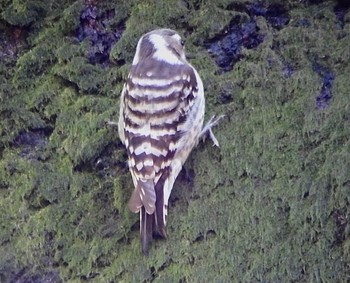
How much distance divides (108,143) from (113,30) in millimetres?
919

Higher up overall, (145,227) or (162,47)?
(162,47)

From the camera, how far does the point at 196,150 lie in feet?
18.1

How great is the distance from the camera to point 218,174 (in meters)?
5.38

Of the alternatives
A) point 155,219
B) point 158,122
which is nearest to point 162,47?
point 158,122

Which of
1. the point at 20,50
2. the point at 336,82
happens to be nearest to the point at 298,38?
the point at 336,82

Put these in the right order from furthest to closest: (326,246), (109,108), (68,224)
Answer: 1. (109,108)
2. (68,224)
3. (326,246)

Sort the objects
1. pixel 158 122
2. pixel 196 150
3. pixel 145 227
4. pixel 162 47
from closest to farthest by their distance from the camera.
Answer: pixel 145 227 < pixel 158 122 < pixel 196 150 < pixel 162 47

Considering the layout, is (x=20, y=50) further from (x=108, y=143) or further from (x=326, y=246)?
(x=326, y=246)

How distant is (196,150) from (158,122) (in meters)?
0.41

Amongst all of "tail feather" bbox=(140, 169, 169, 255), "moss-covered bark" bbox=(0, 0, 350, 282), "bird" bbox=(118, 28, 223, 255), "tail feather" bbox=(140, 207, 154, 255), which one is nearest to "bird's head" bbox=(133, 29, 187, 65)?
"bird" bbox=(118, 28, 223, 255)

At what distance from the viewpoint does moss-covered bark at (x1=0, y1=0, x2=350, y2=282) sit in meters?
5.11

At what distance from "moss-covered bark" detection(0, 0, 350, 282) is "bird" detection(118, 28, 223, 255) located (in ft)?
0.65

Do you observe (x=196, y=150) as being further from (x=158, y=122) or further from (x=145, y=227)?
(x=145, y=227)

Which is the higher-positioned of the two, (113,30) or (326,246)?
(113,30)
